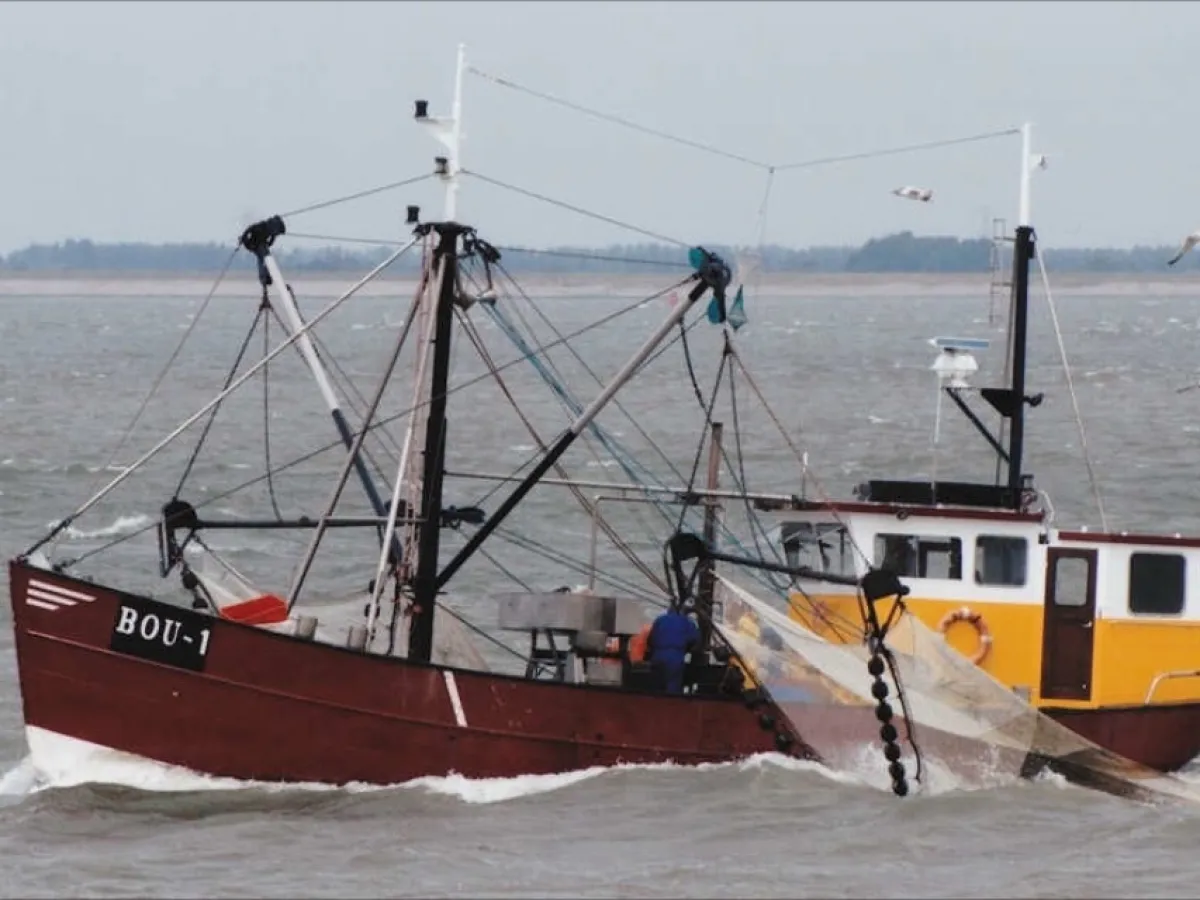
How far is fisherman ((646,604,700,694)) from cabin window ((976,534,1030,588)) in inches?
109

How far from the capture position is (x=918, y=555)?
2359cm

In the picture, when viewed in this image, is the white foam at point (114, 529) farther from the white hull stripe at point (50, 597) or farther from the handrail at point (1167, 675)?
the handrail at point (1167, 675)

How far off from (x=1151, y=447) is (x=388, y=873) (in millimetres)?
37798

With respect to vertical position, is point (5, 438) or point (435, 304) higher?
point (435, 304)

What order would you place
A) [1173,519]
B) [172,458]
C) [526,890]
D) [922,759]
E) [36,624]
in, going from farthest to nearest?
[172,458] → [1173,519] → [922,759] → [36,624] → [526,890]

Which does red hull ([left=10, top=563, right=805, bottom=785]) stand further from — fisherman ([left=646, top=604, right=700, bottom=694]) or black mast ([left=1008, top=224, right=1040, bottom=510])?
black mast ([left=1008, top=224, right=1040, bottom=510])

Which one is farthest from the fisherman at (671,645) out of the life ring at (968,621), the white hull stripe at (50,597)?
the white hull stripe at (50,597)

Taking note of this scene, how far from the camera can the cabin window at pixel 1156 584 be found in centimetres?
2353

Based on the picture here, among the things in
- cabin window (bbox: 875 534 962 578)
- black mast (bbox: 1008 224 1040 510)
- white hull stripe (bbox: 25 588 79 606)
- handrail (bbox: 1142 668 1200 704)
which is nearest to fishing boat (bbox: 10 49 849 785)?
white hull stripe (bbox: 25 588 79 606)

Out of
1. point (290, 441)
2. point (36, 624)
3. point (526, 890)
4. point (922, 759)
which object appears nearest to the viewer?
point (526, 890)

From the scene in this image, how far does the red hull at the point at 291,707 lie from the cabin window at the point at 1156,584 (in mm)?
4239

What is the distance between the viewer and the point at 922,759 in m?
22.8

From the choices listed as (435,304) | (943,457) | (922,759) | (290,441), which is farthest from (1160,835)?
(290,441)

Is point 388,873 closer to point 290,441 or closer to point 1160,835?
point 1160,835
